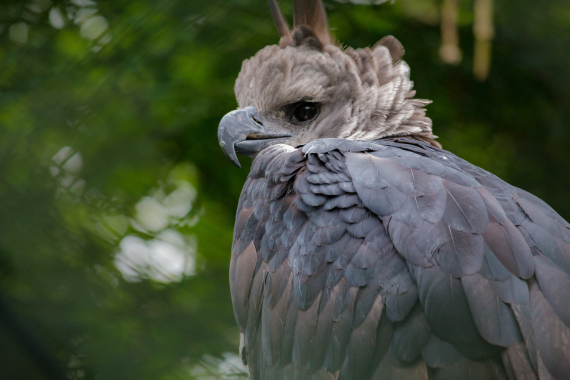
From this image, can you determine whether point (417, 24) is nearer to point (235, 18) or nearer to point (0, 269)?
point (235, 18)

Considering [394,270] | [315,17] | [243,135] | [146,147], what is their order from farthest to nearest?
[146,147], [315,17], [243,135], [394,270]

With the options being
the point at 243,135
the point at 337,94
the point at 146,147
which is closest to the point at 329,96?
the point at 337,94

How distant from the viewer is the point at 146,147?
3.03 meters

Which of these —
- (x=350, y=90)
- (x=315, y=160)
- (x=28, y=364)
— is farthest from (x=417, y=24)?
(x=28, y=364)

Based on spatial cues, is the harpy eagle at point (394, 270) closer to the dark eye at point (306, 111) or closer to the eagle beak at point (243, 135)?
the eagle beak at point (243, 135)

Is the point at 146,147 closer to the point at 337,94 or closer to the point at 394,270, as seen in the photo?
the point at 337,94

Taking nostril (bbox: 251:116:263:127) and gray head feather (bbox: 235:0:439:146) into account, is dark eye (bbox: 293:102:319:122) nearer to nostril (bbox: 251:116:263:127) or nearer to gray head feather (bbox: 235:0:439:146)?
gray head feather (bbox: 235:0:439:146)

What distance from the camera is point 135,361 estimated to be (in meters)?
2.65

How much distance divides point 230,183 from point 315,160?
1442 mm

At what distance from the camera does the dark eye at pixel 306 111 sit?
261 cm

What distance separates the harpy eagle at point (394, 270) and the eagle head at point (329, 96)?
1.45 feet

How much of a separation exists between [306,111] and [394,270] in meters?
1.20

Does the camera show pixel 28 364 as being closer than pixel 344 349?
No

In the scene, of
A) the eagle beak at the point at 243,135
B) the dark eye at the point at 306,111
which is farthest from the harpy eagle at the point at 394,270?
the dark eye at the point at 306,111
